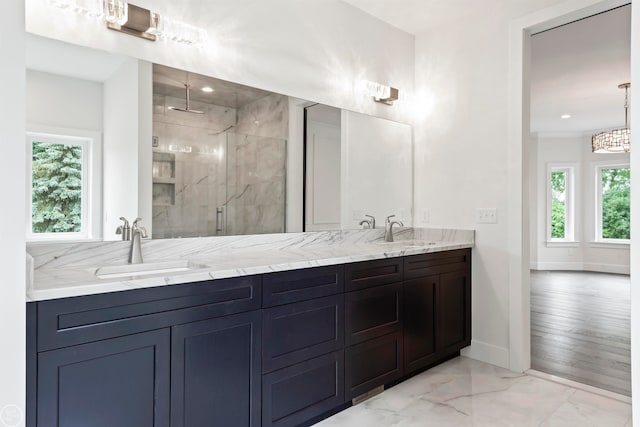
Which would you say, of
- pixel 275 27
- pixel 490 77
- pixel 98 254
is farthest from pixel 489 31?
pixel 98 254

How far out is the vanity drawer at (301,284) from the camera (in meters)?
1.88

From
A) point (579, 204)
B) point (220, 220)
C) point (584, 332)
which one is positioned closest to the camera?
point (220, 220)

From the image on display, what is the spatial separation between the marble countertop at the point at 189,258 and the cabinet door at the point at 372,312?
0.69ft

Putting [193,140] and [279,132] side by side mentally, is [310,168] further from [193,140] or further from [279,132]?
[193,140]

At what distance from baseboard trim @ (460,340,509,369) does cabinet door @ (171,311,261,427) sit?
197cm

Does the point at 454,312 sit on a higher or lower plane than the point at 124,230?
lower

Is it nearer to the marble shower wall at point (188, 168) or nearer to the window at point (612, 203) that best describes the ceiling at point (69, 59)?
the marble shower wall at point (188, 168)

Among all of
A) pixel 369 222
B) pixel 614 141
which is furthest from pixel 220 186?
pixel 614 141

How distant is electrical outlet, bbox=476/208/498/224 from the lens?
3043 mm

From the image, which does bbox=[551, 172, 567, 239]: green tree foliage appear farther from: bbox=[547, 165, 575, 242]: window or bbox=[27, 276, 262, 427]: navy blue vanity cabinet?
bbox=[27, 276, 262, 427]: navy blue vanity cabinet

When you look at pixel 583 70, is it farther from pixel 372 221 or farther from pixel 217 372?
pixel 217 372

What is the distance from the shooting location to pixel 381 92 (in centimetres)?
327

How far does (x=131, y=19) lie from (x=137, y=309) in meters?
1.40

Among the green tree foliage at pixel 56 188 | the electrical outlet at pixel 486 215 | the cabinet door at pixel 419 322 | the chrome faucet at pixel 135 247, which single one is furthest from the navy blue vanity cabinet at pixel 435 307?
the green tree foliage at pixel 56 188
